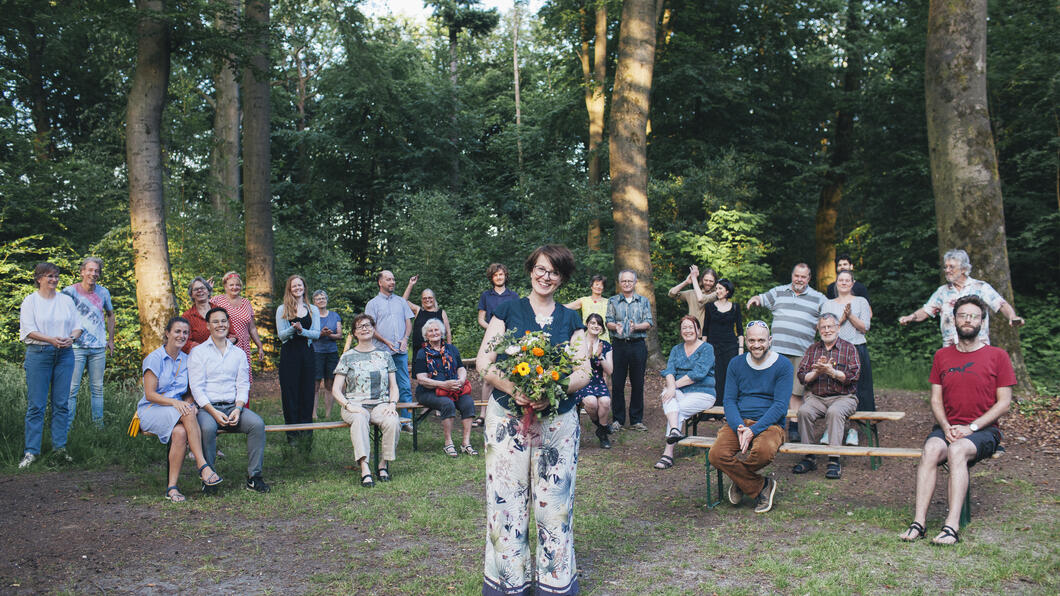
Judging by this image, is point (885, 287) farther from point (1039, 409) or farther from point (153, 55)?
point (153, 55)

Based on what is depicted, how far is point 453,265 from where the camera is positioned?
1953 centimetres

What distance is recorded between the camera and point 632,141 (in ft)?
42.4

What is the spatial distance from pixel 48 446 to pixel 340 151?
1962 centimetres

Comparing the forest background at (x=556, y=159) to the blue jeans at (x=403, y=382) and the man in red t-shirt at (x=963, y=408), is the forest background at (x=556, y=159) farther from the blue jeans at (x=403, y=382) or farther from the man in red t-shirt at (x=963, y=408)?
the blue jeans at (x=403, y=382)

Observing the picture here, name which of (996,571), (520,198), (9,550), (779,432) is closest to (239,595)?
(9,550)

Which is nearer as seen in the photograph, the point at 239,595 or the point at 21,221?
the point at 239,595

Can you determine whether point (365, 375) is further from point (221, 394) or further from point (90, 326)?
point (90, 326)

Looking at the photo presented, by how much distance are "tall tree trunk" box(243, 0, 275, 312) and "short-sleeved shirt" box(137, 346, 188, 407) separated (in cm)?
873

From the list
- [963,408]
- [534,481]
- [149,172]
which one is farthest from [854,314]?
[149,172]

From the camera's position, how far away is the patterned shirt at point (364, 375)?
23.4 ft

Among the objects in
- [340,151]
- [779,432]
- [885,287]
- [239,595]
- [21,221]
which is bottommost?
[239,595]

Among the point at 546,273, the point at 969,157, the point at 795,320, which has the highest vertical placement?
the point at 969,157

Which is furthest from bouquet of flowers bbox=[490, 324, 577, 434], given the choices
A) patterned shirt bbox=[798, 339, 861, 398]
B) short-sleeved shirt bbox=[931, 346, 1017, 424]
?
patterned shirt bbox=[798, 339, 861, 398]

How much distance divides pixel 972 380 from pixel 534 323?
3151 mm
